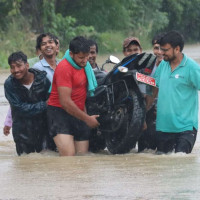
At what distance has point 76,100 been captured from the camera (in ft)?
27.5

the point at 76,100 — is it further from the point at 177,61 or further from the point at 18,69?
the point at 177,61

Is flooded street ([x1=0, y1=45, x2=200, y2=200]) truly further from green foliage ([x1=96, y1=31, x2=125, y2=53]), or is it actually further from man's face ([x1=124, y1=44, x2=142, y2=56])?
green foliage ([x1=96, y1=31, x2=125, y2=53])

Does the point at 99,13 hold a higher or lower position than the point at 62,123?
lower

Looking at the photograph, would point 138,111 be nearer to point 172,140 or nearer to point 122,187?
point 172,140

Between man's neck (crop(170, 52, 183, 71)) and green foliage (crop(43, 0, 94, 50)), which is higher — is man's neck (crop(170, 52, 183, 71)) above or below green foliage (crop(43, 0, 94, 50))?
above

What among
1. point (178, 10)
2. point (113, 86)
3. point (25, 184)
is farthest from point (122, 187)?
point (178, 10)

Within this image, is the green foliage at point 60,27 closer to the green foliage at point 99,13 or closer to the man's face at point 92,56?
the green foliage at point 99,13

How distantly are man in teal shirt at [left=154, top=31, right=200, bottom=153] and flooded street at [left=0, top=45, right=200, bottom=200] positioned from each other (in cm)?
26

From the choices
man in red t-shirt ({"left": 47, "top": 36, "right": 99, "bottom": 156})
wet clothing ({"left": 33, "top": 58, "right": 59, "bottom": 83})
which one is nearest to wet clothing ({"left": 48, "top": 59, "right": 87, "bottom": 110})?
man in red t-shirt ({"left": 47, "top": 36, "right": 99, "bottom": 156})

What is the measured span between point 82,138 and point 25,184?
215 cm

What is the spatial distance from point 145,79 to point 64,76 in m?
0.86

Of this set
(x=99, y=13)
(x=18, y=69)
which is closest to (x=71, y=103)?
(x=18, y=69)

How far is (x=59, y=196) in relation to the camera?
6.11 metres

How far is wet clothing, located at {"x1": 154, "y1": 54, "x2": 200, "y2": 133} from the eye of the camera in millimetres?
8086
